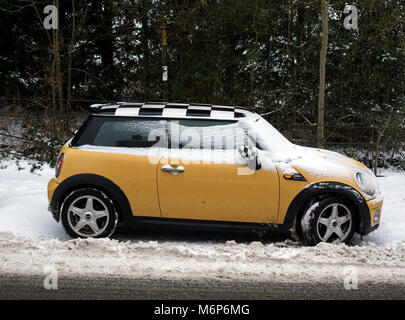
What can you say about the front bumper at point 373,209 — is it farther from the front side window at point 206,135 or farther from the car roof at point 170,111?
the car roof at point 170,111

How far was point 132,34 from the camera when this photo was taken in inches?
529

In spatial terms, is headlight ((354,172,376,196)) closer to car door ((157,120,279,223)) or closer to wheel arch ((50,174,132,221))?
car door ((157,120,279,223))

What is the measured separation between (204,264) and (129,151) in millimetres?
1561

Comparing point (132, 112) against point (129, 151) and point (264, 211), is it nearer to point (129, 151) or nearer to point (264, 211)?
point (129, 151)

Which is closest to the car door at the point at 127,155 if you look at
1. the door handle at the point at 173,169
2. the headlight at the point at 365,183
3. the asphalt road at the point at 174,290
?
the door handle at the point at 173,169

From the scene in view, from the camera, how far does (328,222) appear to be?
5324mm

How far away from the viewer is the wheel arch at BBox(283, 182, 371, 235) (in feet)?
17.3

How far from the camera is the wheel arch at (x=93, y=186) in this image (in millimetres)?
5445

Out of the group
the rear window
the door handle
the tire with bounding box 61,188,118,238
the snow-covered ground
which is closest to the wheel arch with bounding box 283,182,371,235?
the snow-covered ground

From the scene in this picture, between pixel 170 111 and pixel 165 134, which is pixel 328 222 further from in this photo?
pixel 170 111

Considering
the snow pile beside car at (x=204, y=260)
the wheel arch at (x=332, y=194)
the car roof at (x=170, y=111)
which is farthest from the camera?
the car roof at (x=170, y=111)

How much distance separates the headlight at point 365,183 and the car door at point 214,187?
A: 91 centimetres

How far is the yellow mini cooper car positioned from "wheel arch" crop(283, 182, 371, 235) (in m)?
0.01
